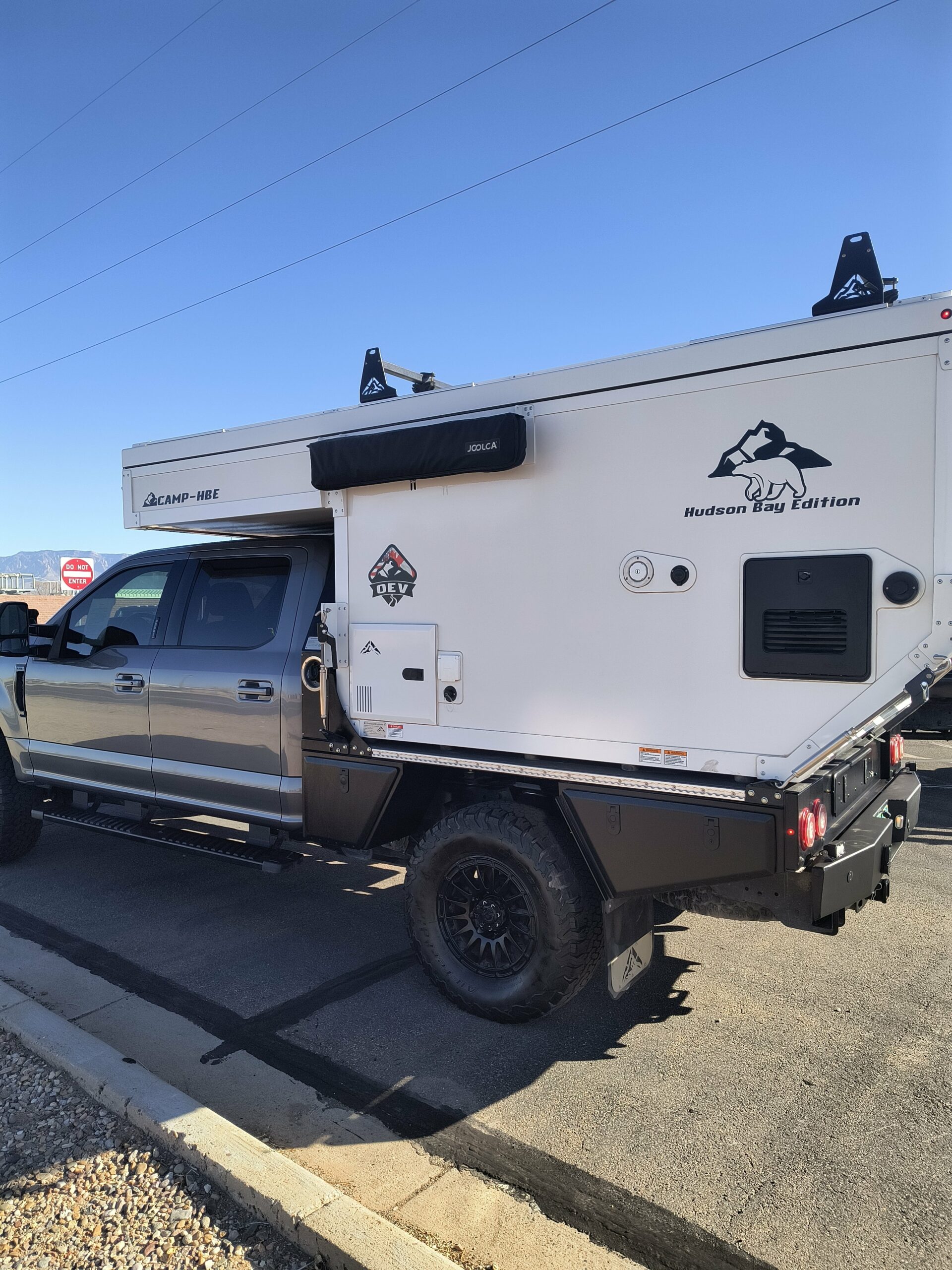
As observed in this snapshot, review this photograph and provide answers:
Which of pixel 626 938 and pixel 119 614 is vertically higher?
pixel 119 614

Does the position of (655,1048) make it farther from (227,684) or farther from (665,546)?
(227,684)

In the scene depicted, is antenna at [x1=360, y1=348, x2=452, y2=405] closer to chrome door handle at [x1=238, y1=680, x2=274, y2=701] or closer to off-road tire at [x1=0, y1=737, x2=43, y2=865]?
chrome door handle at [x1=238, y1=680, x2=274, y2=701]

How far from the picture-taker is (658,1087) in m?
3.41

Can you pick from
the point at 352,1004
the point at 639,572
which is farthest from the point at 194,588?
the point at 639,572

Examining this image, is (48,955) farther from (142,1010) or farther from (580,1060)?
(580,1060)

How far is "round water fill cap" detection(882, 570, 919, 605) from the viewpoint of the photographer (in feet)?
9.60

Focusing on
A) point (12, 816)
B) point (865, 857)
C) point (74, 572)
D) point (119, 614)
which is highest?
point (74, 572)

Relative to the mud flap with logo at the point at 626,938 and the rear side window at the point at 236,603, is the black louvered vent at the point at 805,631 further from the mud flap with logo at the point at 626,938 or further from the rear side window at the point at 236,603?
the rear side window at the point at 236,603

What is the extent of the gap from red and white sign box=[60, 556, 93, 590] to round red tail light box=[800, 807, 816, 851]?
743 inches

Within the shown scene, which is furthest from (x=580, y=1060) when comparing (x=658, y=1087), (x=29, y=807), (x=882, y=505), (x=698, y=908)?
(x=29, y=807)

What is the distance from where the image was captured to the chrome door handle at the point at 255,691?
4723 millimetres

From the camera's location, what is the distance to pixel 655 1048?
3.71m

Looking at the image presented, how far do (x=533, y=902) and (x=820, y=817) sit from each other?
1227 mm

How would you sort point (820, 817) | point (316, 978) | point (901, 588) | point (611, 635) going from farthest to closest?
point (316, 978) → point (611, 635) → point (820, 817) → point (901, 588)
